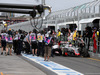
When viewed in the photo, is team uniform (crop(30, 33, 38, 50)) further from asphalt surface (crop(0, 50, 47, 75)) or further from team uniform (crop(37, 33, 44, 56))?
asphalt surface (crop(0, 50, 47, 75))

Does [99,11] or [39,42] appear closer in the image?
[39,42]

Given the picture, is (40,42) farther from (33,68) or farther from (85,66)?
(33,68)

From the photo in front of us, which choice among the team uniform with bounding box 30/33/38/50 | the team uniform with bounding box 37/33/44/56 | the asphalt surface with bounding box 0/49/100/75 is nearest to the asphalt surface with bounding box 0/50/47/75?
the asphalt surface with bounding box 0/49/100/75

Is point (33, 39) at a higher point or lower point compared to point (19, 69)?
higher

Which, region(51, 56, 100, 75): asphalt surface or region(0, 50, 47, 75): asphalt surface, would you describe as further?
region(51, 56, 100, 75): asphalt surface

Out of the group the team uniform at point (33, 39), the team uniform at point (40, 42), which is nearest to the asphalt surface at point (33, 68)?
the team uniform at point (40, 42)

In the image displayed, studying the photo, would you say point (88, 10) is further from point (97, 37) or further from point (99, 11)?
point (97, 37)

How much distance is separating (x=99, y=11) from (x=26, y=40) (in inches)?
231

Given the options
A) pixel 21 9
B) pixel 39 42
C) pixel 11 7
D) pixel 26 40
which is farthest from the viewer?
pixel 26 40

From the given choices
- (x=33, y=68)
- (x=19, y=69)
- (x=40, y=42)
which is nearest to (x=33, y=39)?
(x=40, y=42)

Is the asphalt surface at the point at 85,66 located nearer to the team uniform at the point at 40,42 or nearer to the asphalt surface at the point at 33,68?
the asphalt surface at the point at 33,68

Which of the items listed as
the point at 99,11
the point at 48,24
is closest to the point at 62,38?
the point at 99,11

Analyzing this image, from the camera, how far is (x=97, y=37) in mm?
19156

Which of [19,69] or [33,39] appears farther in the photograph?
[33,39]
